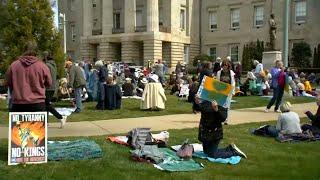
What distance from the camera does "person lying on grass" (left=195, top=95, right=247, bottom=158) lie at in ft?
32.3

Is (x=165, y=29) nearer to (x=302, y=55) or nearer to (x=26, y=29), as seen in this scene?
(x=302, y=55)

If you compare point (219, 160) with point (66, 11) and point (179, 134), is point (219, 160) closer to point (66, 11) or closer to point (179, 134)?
point (179, 134)

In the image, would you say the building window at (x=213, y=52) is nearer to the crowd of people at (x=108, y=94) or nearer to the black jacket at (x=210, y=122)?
the crowd of people at (x=108, y=94)

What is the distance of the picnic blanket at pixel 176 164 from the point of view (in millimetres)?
9094

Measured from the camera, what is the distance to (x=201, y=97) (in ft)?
32.5

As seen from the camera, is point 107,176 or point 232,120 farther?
point 232,120

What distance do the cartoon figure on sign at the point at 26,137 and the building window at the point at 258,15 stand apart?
171 ft

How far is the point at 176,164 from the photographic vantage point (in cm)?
935

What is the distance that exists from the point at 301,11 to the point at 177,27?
1545cm

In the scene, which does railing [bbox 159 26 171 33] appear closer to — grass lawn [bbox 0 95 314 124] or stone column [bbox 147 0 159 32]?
stone column [bbox 147 0 159 32]

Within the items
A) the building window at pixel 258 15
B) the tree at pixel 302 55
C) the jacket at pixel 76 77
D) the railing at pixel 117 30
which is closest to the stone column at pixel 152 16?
the railing at pixel 117 30

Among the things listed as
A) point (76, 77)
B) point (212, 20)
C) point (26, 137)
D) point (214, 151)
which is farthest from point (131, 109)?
point (212, 20)

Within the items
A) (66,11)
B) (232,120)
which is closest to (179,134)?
(232,120)

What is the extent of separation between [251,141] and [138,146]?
2.96 metres
